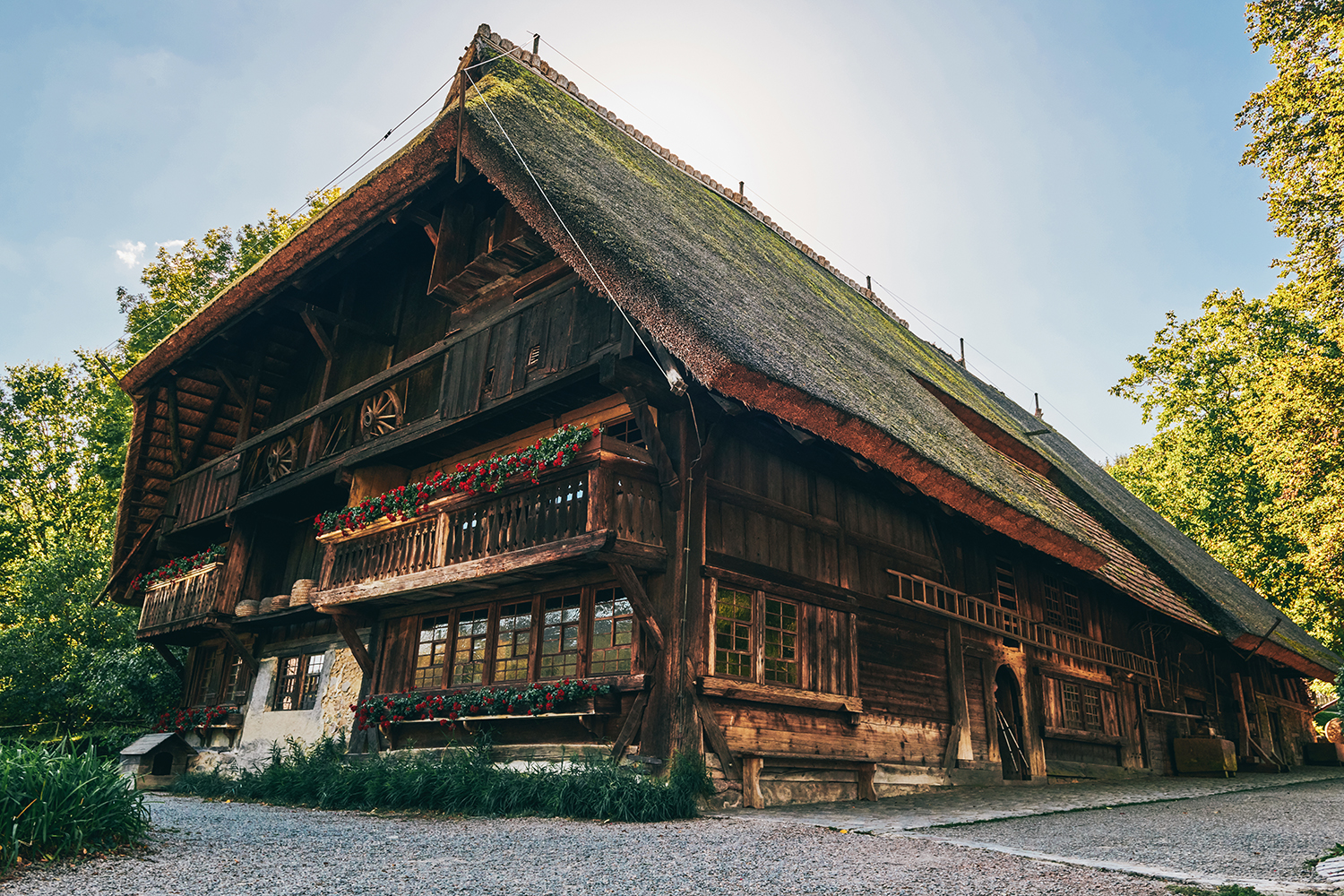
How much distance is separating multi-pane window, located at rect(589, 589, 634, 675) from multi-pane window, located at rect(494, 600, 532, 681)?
1064 mm

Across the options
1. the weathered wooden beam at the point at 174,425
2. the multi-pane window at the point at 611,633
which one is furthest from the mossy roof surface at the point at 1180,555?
the weathered wooden beam at the point at 174,425

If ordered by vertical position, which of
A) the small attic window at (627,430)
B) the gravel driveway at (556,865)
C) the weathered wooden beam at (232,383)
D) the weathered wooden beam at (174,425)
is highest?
the weathered wooden beam at (232,383)

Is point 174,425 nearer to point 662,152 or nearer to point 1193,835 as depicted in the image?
point 662,152

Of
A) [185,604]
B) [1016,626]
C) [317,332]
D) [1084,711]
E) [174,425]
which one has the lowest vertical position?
[1084,711]

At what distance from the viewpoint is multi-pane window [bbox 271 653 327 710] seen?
1422 centimetres

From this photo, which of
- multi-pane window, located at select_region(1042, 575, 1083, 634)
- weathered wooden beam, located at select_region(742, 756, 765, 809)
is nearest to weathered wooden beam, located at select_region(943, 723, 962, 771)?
multi-pane window, located at select_region(1042, 575, 1083, 634)

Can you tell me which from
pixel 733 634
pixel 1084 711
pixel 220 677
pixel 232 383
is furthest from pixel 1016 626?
pixel 232 383

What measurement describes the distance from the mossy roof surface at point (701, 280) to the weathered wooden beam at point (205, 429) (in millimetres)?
9473

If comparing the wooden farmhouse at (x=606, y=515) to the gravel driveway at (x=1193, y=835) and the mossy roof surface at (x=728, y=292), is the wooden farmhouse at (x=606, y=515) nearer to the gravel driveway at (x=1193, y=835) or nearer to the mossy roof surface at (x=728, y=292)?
the mossy roof surface at (x=728, y=292)

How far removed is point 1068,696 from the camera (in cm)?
1593

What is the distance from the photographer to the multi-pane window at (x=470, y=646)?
37.4 ft

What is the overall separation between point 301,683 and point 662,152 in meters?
12.3

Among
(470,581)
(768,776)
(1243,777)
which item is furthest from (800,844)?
(1243,777)

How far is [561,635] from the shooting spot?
10477 mm
